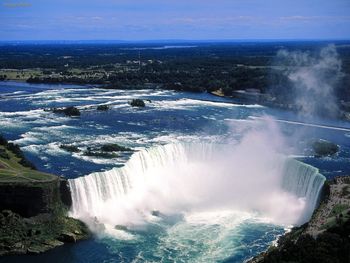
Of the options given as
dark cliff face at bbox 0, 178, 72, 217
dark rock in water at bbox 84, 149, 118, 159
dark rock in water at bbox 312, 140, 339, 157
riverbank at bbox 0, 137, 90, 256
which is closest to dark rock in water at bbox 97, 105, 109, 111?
dark rock in water at bbox 84, 149, 118, 159

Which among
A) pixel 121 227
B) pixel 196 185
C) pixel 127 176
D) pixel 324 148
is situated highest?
pixel 324 148

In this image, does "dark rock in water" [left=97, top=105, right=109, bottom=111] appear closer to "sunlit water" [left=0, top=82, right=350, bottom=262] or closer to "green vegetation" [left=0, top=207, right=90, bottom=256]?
"sunlit water" [left=0, top=82, right=350, bottom=262]

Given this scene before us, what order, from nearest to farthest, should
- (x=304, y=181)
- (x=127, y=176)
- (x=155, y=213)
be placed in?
1. (x=155, y=213)
2. (x=304, y=181)
3. (x=127, y=176)

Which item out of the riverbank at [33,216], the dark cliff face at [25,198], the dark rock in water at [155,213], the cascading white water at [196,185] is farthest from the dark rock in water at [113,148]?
the dark cliff face at [25,198]

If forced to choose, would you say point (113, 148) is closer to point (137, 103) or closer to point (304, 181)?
point (304, 181)

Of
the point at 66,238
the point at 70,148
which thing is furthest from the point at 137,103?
the point at 66,238

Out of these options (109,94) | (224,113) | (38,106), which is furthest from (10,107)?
(224,113)
